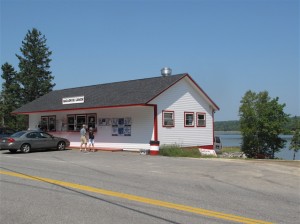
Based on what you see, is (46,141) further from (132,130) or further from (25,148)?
(132,130)

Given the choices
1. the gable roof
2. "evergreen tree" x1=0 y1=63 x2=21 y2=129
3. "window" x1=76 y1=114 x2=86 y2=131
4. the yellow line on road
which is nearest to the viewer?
the yellow line on road

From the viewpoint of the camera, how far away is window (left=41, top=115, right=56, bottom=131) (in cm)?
3145

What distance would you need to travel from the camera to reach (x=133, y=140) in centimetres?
2508

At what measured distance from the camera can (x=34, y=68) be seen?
180 ft

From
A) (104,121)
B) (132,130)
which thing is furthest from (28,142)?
(132,130)

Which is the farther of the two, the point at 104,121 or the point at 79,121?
the point at 79,121

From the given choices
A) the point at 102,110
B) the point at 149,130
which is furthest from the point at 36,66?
the point at 149,130

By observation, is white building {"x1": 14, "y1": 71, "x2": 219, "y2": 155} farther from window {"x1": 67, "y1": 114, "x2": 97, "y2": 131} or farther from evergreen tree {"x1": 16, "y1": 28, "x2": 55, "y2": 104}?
evergreen tree {"x1": 16, "y1": 28, "x2": 55, "y2": 104}

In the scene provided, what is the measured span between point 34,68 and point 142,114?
114ft

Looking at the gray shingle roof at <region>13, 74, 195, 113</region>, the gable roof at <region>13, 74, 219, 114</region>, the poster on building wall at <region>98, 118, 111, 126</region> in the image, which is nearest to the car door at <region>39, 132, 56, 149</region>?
the gable roof at <region>13, 74, 219, 114</region>

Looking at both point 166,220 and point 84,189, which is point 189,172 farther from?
point 166,220

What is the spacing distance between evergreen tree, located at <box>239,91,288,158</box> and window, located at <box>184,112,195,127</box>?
21.3 meters

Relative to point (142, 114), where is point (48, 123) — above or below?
below

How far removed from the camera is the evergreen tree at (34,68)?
5381 cm
